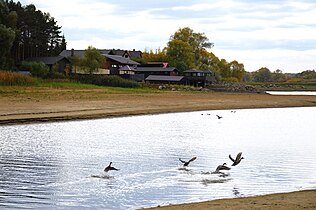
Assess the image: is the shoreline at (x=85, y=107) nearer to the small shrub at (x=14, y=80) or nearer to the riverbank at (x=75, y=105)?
the riverbank at (x=75, y=105)

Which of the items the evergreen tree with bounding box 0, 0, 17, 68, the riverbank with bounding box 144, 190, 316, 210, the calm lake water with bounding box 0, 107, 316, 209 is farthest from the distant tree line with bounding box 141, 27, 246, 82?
the riverbank with bounding box 144, 190, 316, 210

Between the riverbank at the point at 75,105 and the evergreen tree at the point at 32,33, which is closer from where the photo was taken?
the riverbank at the point at 75,105

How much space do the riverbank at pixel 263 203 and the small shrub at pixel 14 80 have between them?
4214 centimetres

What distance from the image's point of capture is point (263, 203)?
1177 centimetres

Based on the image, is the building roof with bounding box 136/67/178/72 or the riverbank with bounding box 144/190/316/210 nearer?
the riverbank with bounding box 144/190/316/210

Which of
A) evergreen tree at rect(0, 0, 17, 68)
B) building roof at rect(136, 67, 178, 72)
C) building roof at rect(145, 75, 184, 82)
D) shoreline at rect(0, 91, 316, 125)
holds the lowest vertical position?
shoreline at rect(0, 91, 316, 125)

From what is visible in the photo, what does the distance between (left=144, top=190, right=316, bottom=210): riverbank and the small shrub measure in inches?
1659

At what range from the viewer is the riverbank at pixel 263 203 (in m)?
11.3

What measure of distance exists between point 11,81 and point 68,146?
102 ft

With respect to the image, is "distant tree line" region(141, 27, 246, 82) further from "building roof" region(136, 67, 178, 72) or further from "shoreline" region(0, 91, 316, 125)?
"shoreline" region(0, 91, 316, 125)

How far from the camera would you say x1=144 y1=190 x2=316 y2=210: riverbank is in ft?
37.0

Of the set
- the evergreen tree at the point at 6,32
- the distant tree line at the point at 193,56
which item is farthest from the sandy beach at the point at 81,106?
the distant tree line at the point at 193,56

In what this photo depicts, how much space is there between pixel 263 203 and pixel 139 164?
7.45m

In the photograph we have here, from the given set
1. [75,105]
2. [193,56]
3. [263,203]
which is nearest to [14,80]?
[75,105]
